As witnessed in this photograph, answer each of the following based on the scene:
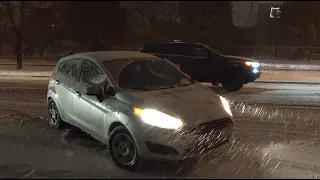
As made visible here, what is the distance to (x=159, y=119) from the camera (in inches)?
215

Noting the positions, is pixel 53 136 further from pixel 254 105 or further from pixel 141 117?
pixel 254 105

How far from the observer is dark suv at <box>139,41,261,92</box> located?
1416cm

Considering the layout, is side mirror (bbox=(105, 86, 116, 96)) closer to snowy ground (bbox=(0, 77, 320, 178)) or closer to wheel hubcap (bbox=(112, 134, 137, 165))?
wheel hubcap (bbox=(112, 134, 137, 165))

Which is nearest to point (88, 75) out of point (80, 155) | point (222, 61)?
point (80, 155)

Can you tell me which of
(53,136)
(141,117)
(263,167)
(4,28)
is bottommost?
(4,28)

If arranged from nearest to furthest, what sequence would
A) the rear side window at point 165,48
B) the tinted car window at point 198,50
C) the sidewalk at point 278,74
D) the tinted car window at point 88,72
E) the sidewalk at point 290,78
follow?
the tinted car window at point 88,72, the tinted car window at point 198,50, the rear side window at point 165,48, the sidewalk at point 290,78, the sidewalk at point 278,74

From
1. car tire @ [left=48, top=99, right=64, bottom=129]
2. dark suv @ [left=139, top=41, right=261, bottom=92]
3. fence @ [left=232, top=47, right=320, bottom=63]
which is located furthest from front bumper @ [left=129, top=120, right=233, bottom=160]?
fence @ [left=232, top=47, right=320, bottom=63]

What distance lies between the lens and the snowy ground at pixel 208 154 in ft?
17.9

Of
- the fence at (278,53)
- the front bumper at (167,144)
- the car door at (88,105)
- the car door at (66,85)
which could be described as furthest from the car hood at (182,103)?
the fence at (278,53)

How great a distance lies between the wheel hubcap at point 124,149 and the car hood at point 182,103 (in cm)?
51

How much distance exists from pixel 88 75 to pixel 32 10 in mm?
23753

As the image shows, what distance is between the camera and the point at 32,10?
1128 inches

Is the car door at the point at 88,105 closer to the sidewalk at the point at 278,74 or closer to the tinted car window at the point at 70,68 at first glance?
the tinted car window at the point at 70,68

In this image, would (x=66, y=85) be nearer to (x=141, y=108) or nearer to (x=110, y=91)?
(x=110, y=91)
